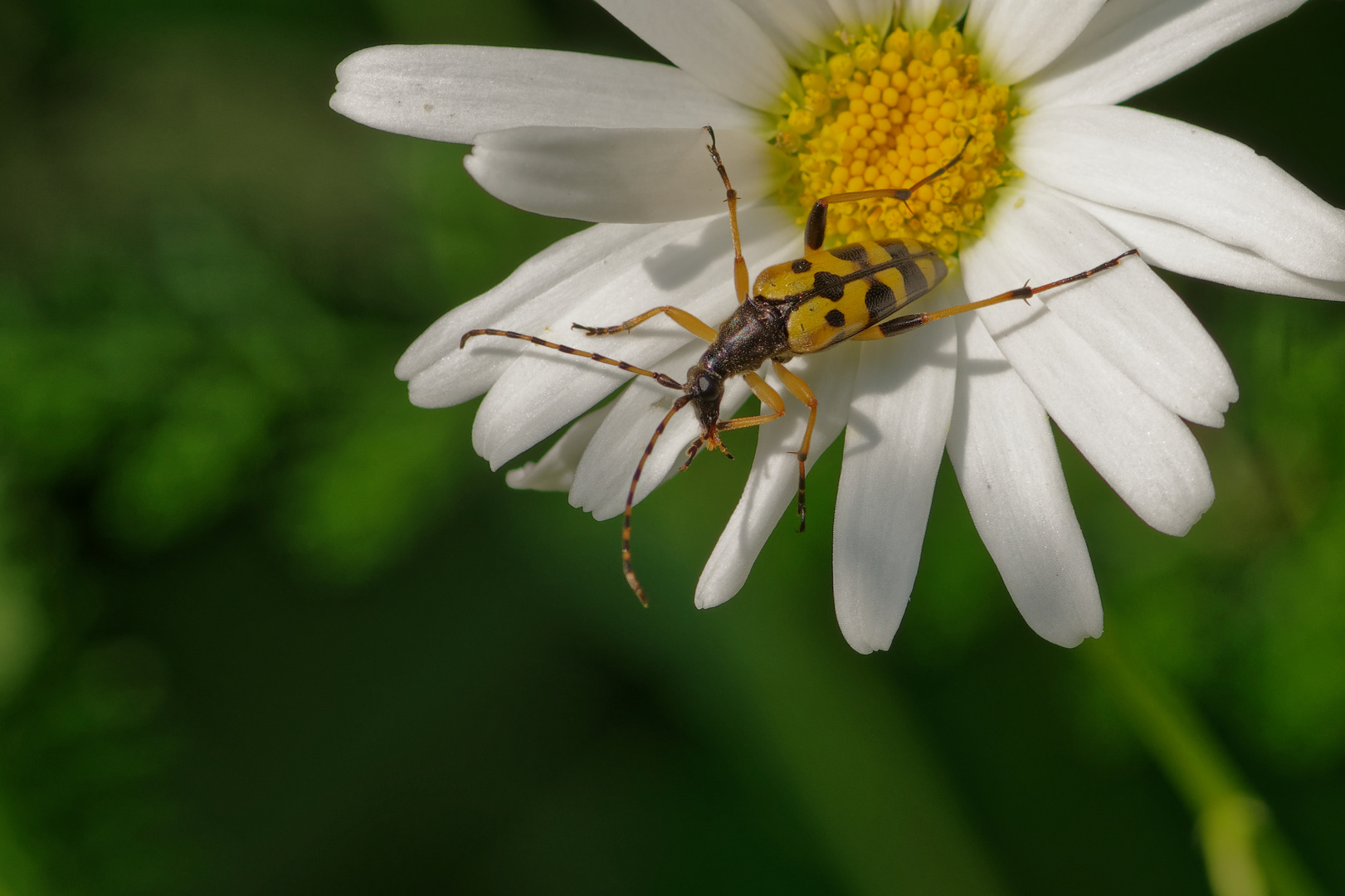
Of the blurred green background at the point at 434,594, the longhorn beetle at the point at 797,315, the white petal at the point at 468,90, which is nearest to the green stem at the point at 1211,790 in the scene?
the blurred green background at the point at 434,594

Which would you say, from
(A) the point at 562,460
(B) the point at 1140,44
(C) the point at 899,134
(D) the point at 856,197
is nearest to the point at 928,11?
(C) the point at 899,134

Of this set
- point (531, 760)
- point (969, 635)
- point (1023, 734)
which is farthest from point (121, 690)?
point (1023, 734)

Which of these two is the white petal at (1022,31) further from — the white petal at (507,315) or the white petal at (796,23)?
the white petal at (507,315)

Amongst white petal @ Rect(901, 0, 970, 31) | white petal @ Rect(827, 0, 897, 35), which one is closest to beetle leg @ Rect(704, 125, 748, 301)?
white petal @ Rect(827, 0, 897, 35)

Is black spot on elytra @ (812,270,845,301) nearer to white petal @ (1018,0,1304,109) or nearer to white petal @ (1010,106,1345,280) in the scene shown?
white petal @ (1010,106,1345,280)

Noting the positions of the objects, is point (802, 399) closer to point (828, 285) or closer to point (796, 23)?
point (828, 285)
